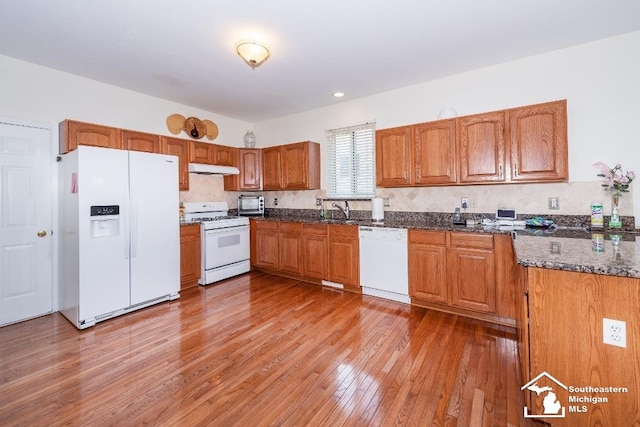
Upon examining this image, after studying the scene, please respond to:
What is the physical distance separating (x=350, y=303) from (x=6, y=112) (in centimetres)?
410

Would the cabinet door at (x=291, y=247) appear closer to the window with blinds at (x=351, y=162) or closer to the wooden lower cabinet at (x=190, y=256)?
the window with blinds at (x=351, y=162)

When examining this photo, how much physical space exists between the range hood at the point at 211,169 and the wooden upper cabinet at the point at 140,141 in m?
0.52

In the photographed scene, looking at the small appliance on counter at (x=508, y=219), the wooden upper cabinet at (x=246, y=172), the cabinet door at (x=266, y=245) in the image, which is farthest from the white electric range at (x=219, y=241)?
the small appliance on counter at (x=508, y=219)

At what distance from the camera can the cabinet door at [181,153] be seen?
12.7 ft

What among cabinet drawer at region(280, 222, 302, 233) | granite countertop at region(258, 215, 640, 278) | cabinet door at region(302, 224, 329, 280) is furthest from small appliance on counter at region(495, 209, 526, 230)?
cabinet drawer at region(280, 222, 302, 233)

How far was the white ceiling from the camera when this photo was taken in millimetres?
2156

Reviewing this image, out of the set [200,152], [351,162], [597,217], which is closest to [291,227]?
[351,162]

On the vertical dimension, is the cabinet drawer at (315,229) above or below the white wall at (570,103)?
below

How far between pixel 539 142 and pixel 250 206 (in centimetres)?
402

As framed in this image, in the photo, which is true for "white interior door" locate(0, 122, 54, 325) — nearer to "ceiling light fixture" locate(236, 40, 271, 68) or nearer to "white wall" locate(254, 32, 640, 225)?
"ceiling light fixture" locate(236, 40, 271, 68)

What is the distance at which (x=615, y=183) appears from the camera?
254cm

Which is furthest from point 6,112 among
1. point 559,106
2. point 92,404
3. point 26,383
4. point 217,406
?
point 559,106

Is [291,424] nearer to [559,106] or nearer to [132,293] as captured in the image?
[132,293]

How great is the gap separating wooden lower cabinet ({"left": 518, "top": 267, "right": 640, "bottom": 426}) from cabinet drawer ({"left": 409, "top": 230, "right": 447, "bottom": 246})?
4.69 feet
